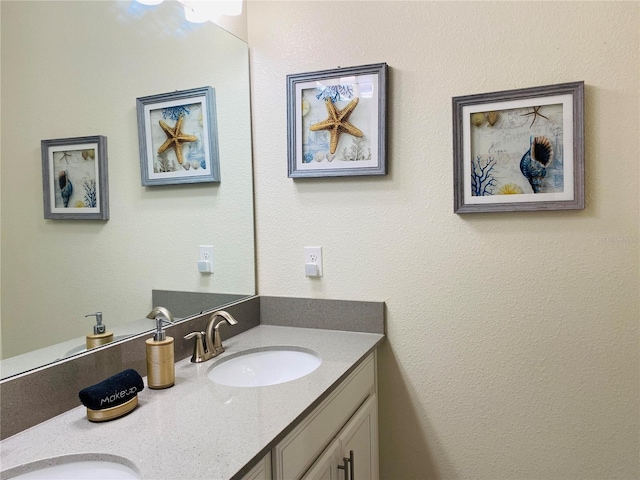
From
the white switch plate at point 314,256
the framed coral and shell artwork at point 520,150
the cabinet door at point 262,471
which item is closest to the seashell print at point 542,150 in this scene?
the framed coral and shell artwork at point 520,150

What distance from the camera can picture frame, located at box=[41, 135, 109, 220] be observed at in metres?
1.15

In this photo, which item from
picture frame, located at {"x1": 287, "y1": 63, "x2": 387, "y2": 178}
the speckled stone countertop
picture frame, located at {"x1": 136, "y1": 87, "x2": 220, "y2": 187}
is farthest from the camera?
Answer: picture frame, located at {"x1": 287, "y1": 63, "x2": 387, "y2": 178}

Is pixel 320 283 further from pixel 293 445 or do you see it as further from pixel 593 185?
pixel 593 185

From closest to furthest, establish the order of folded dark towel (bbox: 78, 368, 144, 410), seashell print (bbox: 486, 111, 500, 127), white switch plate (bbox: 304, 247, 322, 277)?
folded dark towel (bbox: 78, 368, 144, 410) < seashell print (bbox: 486, 111, 500, 127) < white switch plate (bbox: 304, 247, 322, 277)

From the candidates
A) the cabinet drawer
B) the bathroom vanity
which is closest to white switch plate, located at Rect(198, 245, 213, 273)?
the bathroom vanity

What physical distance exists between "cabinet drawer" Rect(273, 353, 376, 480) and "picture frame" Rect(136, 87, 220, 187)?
0.87 metres

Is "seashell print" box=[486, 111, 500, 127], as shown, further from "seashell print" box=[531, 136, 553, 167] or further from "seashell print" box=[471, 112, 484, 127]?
"seashell print" box=[531, 136, 553, 167]

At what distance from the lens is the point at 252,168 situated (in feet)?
6.52

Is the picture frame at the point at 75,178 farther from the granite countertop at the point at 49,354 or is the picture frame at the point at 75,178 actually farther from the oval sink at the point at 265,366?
the oval sink at the point at 265,366

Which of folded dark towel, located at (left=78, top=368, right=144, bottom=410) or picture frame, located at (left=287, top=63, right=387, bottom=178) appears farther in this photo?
picture frame, located at (left=287, top=63, right=387, bottom=178)

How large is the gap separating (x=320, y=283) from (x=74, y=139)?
102 centimetres

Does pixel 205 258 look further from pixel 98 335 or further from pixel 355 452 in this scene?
pixel 355 452

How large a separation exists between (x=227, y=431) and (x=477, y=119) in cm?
126

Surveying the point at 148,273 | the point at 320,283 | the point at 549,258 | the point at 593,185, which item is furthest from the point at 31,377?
the point at 593,185
